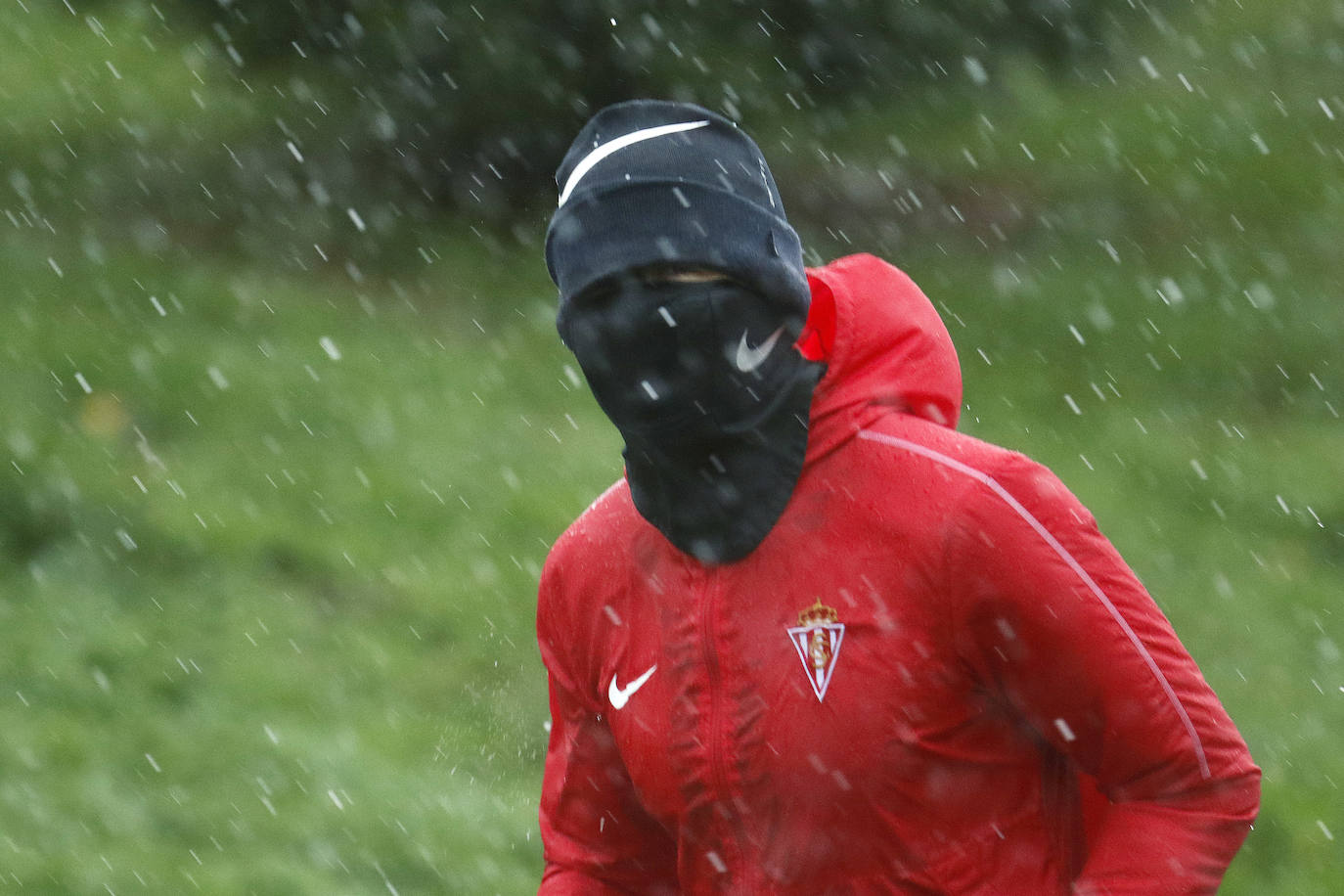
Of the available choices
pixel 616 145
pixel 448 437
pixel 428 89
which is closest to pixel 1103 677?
pixel 616 145

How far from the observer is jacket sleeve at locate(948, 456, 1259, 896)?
207cm

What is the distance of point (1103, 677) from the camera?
2092 millimetres

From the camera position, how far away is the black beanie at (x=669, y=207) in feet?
7.13

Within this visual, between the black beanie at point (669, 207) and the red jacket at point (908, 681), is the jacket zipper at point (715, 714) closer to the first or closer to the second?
the red jacket at point (908, 681)

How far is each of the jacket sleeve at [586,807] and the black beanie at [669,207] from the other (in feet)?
2.07

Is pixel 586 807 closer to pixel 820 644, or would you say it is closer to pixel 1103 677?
pixel 820 644

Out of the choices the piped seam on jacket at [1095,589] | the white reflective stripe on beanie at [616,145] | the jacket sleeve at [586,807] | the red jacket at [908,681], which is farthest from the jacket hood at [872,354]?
the jacket sleeve at [586,807]

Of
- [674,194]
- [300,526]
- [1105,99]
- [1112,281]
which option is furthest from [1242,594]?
[1105,99]

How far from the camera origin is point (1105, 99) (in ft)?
47.7

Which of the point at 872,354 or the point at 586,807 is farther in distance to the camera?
the point at 586,807

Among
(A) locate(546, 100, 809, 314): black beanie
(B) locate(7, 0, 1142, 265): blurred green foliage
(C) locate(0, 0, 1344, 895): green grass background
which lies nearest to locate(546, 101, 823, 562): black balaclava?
(A) locate(546, 100, 809, 314): black beanie

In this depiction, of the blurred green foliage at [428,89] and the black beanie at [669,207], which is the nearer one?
the black beanie at [669,207]

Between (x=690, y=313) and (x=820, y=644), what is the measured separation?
53 cm

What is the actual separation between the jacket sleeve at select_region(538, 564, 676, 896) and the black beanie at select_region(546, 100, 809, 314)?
630 millimetres
